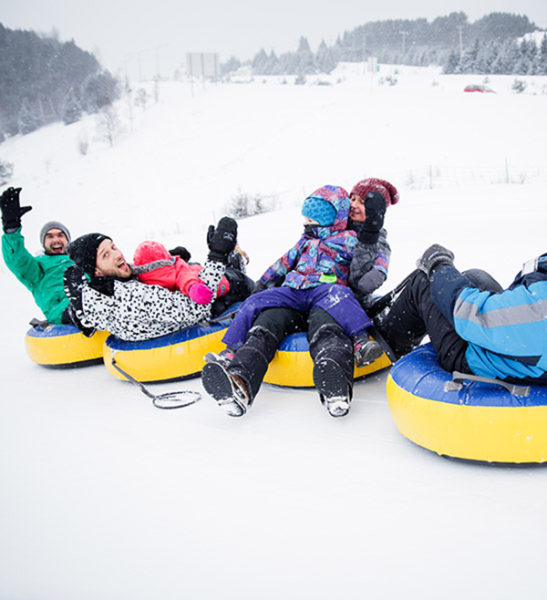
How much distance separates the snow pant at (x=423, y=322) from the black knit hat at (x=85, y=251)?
1948mm

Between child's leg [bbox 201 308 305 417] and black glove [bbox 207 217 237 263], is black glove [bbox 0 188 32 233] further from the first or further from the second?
child's leg [bbox 201 308 305 417]

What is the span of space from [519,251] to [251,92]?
30.8 meters

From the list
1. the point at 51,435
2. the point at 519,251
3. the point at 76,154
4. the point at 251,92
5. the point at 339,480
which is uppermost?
the point at 251,92

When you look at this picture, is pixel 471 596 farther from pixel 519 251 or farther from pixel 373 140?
pixel 373 140

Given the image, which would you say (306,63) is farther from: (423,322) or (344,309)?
(423,322)

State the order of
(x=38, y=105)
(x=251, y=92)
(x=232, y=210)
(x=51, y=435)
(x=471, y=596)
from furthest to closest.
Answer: (x=38, y=105)
(x=251, y=92)
(x=232, y=210)
(x=51, y=435)
(x=471, y=596)

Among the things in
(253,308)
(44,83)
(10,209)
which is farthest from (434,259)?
(44,83)

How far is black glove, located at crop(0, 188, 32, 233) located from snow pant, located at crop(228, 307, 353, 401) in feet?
7.36

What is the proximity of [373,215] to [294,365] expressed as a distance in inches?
44.6

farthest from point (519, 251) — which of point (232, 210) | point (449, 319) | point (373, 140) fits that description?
point (373, 140)

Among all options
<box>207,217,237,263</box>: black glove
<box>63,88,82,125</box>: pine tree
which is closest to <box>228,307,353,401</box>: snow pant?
<box>207,217,237,263</box>: black glove

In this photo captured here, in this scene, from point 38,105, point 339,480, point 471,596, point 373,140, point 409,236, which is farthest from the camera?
point 38,105

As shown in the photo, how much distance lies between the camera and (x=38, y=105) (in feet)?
127

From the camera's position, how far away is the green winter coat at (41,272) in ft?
12.3
